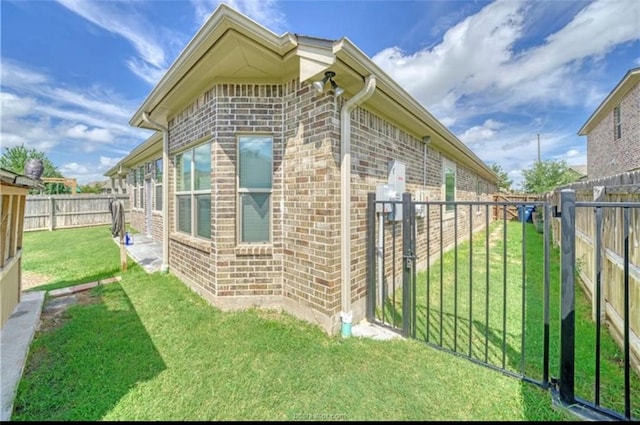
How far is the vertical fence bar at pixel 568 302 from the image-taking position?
79.6 inches

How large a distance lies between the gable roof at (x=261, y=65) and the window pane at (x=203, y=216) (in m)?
1.71

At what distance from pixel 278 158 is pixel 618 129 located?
18.0 m

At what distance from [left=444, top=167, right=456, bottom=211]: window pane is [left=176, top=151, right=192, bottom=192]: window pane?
6.96 metres

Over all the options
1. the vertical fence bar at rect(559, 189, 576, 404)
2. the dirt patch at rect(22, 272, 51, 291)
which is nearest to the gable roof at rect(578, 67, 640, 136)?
the vertical fence bar at rect(559, 189, 576, 404)

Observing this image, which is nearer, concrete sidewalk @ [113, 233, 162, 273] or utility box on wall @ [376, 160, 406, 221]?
utility box on wall @ [376, 160, 406, 221]

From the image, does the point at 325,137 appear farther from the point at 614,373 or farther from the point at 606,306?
the point at 606,306

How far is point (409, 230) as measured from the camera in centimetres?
297

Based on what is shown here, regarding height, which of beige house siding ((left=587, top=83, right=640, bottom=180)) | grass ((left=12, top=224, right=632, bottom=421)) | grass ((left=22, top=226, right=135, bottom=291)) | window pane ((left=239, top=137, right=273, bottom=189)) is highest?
beige house siding ((left=587, top=83, right=640, bottom=180))

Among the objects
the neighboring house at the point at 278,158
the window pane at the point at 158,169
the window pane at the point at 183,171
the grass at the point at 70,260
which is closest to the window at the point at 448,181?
the neighboring house at the point at 278,158

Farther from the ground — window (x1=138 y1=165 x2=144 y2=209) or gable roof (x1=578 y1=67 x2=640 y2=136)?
gable roof (x1=578 y1=67 x2=640 y2=136)

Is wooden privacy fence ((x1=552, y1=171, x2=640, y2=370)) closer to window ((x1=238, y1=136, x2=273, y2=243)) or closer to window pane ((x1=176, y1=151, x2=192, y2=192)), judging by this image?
window ((x1=238, y1=136, x2=273, y2=243))

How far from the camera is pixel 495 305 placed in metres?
4.08

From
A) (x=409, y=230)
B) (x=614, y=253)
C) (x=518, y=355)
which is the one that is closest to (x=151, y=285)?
(x=409, y=230)

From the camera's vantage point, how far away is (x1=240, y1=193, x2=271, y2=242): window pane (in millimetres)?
3928
